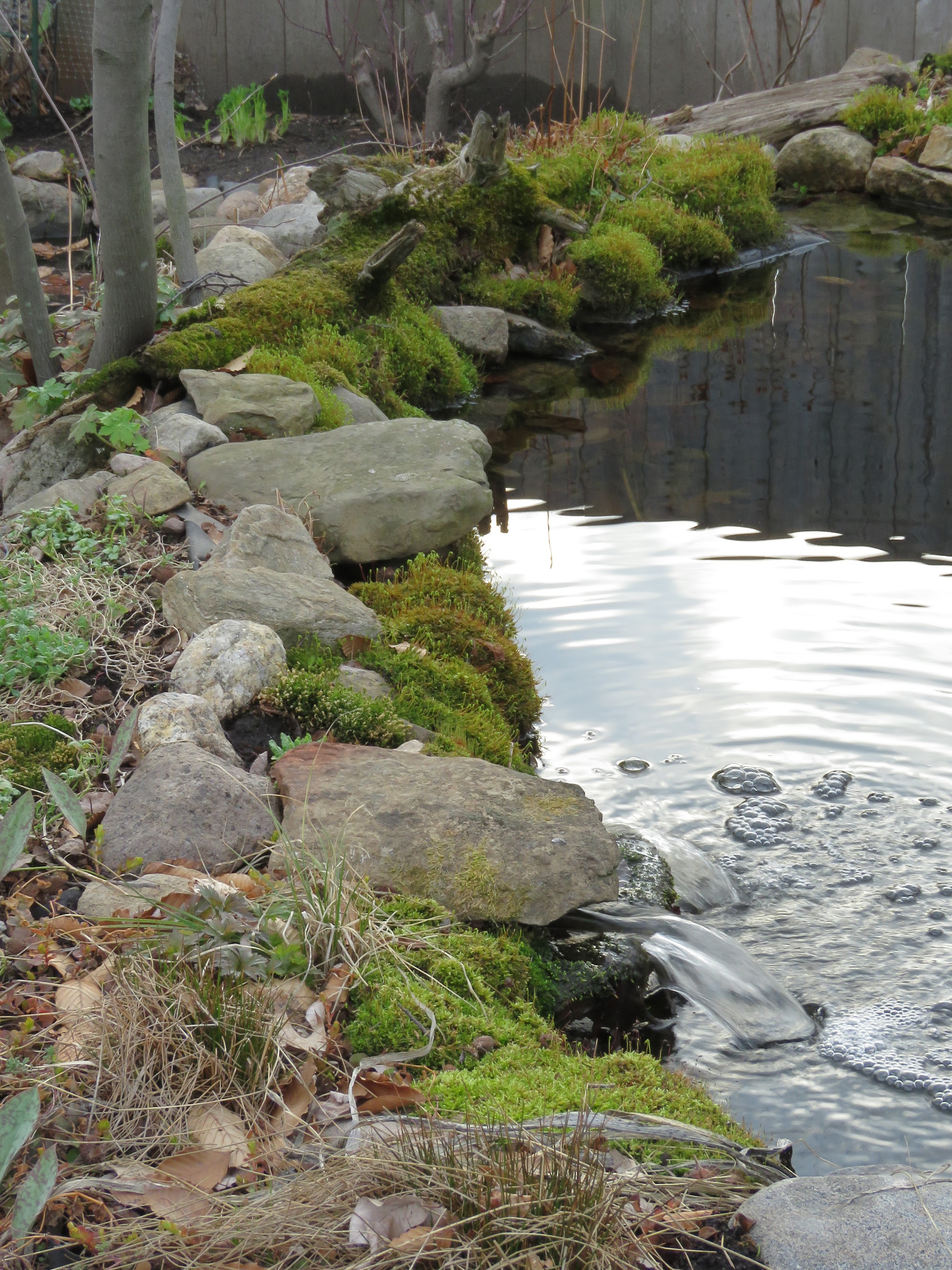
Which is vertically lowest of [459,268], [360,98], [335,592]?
[335,592]

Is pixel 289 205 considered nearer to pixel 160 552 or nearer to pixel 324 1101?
pixel 160 552

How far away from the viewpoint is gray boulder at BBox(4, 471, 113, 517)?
180 inches

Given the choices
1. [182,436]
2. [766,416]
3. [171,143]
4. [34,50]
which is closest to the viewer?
[182,436]

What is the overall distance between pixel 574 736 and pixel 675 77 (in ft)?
38.7

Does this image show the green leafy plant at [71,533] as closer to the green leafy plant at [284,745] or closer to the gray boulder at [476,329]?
the green leafy plant at [284,745]

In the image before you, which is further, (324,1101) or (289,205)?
(289,205)

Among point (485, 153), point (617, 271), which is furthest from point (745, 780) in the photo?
point (617, 271)

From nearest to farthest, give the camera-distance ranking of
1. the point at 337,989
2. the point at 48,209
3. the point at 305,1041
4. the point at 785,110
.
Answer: the point at 305,1041 → the point at 337,989 → the point at 48,209 → the point at 785,110

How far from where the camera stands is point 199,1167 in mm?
2043

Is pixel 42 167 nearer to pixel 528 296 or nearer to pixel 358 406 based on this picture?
pixel 528 296

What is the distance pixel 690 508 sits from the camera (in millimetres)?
6215

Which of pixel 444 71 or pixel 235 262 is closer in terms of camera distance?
pixel 235 262

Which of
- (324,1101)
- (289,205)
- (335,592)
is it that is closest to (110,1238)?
(324,1101)

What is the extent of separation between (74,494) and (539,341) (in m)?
4.74
